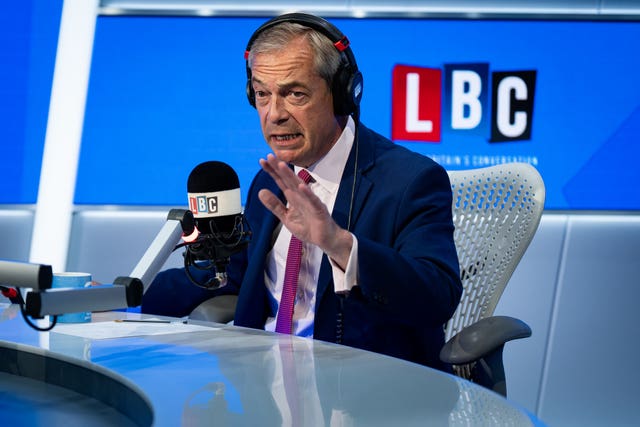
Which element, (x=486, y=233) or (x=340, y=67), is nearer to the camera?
(x=340, y=67)

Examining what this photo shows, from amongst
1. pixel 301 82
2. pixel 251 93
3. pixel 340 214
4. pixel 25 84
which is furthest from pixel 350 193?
pixel 25 84

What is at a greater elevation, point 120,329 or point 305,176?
point 305,176

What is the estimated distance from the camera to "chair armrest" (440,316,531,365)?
1.65 metres

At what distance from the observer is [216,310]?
2.05 m

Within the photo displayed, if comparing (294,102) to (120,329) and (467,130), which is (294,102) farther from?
(467,130)

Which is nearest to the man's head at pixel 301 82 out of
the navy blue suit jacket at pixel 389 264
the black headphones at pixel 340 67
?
the black headphones at pixel 340 67

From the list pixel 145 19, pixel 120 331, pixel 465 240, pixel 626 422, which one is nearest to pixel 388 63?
pixel 145 19

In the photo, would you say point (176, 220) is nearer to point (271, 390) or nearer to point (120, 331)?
point (120, 331)

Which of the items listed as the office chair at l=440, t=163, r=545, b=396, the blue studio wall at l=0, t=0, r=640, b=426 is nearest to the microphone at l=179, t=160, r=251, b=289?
the office chair at l=440, t=163, r=545, b=396

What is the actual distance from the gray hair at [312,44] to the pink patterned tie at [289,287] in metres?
0.41

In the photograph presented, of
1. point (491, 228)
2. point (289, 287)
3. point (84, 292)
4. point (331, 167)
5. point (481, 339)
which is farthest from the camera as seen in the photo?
point (491, 228)

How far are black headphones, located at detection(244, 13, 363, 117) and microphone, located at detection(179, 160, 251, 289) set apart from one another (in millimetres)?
501

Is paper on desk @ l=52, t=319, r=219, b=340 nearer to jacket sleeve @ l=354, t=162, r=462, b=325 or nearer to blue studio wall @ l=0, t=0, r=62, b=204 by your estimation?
jacket sleeve @ l=354, t=162, r=462, b=325

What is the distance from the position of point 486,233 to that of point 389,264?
27.3 inches
